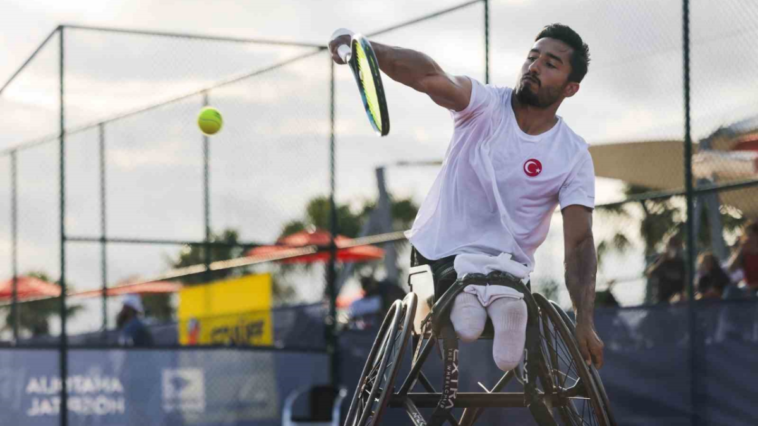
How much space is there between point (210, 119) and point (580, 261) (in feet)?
21.0

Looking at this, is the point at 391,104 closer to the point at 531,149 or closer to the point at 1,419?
the point at 1,419

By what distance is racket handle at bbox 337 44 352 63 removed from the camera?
3857 millimetres

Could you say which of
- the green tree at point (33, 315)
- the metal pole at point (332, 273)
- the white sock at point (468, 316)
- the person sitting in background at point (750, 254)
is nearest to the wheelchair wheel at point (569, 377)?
the white sock at point (468, 316)

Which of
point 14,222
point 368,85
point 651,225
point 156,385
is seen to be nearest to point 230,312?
point 156,385

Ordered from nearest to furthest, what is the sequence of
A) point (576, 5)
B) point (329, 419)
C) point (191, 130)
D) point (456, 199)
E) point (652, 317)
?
point (456, 199)
point (652, 317)
point (576, 5)
point (329, 419)
point (191, 130)

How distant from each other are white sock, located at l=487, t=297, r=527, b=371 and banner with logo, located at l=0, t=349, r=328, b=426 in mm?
5325

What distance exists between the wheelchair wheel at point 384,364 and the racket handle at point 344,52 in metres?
0.89

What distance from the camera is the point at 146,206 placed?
→ 35.7ft

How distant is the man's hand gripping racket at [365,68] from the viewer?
3.67 meters

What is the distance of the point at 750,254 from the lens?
7148 mm

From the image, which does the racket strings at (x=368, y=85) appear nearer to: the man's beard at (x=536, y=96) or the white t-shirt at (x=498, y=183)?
the white t-shirt at (x=498, y=183)

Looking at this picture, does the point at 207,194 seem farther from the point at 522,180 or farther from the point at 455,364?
the point at 455,364

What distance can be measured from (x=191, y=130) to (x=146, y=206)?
2.81 ft

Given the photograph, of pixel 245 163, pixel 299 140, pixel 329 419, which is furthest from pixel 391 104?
pixel 329 419
